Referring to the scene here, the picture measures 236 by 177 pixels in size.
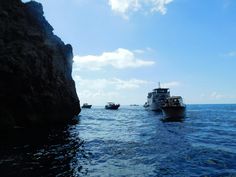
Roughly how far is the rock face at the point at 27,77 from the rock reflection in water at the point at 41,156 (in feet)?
26.0

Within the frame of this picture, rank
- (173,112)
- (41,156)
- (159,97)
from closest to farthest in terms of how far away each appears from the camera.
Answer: (41,156) → (173,112) → (159,97)

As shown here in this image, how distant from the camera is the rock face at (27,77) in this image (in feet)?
116

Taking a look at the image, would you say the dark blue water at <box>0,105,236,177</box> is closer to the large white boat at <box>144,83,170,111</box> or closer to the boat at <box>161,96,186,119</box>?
the boat at <box>161,96,186,119</box>

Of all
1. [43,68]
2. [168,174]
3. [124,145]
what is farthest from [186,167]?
[43,68]

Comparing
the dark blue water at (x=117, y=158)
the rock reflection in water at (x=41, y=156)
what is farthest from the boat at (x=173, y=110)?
the rock reflection in water at (x=41, y=156)

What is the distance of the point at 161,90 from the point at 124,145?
59.9 metres

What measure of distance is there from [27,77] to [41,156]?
18.9m

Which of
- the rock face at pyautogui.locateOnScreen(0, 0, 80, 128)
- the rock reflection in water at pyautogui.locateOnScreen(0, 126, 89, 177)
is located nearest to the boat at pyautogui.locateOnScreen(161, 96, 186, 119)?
the rock face at pyautogui.locateOnScreen(0, 0, 80, 128)

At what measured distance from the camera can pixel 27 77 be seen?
37094mm

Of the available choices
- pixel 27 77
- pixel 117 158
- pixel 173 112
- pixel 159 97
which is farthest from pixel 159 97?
pixel 117 158

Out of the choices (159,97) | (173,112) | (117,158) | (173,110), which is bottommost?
(117,158)

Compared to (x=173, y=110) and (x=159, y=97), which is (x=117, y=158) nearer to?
(x=173, y=110)

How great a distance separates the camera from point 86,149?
2386 cm

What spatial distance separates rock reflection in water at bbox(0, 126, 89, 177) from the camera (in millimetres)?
16188
